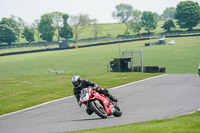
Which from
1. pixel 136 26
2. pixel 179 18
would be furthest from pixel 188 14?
pixel 136 26

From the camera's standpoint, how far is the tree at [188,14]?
13925 cm

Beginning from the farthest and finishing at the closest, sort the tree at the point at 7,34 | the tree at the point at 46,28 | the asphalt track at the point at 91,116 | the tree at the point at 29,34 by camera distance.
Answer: the tree at the point at 29,34 → the tree at the point at 46,28 → the tree at the point at 7,34 → the asphalt track at the point at 91,116

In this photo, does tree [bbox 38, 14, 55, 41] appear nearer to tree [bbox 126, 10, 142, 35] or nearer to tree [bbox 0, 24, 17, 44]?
tree [bbox 0, 24, 17, 44]

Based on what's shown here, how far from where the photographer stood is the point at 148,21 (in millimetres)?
160500

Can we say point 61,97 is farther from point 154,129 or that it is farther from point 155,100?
point 154,129

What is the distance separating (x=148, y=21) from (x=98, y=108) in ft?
496

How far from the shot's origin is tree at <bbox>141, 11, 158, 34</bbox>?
16038 centimetres

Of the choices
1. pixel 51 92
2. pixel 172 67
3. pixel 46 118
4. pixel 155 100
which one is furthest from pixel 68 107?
pixel 172 67

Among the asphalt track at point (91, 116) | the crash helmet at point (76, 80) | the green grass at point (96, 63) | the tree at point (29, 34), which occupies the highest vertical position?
the tree at point (29, 34)

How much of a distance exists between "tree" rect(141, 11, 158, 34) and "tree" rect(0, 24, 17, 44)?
55019 millimetres

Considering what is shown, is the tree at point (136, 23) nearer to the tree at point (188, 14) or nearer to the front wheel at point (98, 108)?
the tree at point (188, 14)

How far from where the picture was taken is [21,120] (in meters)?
14.6

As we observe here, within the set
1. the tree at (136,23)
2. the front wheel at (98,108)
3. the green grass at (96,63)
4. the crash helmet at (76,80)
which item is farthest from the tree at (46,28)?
the crash helmet at (76,80)

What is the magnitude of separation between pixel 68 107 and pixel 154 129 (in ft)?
28.7
